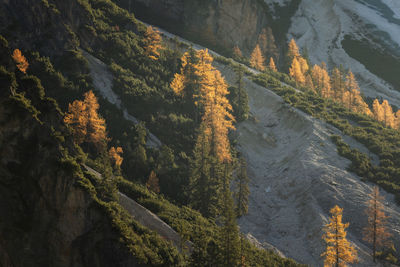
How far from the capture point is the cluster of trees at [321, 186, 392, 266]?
31.1 meters

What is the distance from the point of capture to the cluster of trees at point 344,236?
3108 cm

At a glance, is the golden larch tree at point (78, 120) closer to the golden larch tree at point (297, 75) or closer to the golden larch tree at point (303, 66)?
the golden larch tree at point (297, 75)

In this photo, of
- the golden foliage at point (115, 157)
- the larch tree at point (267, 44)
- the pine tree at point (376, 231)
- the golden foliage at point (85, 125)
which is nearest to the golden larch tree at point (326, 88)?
the larch tree at point (267, 44)

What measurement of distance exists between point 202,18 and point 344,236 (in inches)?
3254

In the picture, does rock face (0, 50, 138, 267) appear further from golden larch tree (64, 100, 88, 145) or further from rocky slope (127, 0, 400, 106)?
rocky slope (127, 0, 400, 106)

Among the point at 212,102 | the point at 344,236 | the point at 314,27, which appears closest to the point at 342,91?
the point at 212,102

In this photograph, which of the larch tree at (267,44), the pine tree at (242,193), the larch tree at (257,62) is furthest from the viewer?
Result: the larch tree at (267,44)

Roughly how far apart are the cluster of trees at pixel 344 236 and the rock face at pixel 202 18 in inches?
2819

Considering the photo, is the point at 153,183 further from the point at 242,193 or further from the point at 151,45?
the point at 151,45

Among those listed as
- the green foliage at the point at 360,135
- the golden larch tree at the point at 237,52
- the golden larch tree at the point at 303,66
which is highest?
the green foliage at the point at 360,135

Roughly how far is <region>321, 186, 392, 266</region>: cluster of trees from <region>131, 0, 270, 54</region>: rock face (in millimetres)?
71615

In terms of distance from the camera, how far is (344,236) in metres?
33.5

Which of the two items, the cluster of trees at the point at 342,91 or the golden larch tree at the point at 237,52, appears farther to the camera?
A: the golden larch tree at the point at 237,52

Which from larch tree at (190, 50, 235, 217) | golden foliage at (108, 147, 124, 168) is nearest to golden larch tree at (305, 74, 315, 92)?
larch tree at (190, 50, 235, 217)
